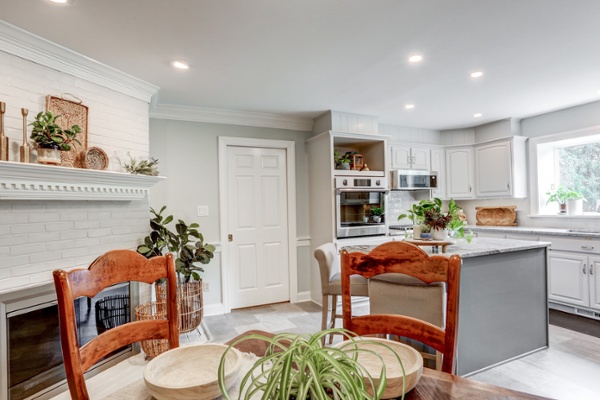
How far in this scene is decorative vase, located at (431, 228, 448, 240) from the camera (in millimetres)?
2275

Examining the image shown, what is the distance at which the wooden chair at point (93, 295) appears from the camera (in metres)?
0.91

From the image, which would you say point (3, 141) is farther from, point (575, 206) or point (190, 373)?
point (575, 206)

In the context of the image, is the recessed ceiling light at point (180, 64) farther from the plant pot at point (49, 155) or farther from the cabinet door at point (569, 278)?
the cabinet door at point (569, 278)

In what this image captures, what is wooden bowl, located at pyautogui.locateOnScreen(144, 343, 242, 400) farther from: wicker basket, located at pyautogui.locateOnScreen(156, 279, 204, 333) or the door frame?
the door frame

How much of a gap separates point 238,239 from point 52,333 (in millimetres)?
2013

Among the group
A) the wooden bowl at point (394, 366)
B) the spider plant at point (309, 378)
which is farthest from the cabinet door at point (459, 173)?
the spider plant at point (309, 378)

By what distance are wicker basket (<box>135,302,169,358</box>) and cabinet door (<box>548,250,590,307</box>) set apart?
3787 millimetres

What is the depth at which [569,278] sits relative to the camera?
3520mm

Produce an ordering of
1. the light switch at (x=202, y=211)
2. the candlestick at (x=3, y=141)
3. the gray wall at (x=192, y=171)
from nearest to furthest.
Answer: the candlestick at (x=3, y=141) → the gray wall at (x=192, y=171) → the light switch at (x=202, y=211)

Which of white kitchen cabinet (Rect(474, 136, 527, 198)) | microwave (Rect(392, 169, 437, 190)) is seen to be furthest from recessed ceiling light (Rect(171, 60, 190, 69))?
white kitchen cabinet (Rect(474, 136, 527, 198))

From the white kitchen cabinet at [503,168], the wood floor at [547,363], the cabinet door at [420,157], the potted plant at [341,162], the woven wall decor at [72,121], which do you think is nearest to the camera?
the wood floor at [547,363]

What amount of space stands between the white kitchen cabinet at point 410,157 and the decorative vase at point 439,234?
2.47 m

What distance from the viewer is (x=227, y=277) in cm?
382

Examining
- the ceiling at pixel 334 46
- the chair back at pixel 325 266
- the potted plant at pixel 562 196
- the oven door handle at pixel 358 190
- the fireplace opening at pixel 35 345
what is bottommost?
the fireplace opening at pixel 35 345
